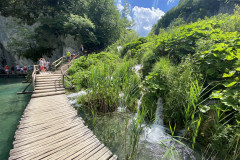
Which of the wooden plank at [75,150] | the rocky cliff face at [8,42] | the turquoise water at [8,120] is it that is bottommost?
the turquoise water at [8,120]

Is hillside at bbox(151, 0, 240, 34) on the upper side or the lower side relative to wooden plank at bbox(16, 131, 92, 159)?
upper

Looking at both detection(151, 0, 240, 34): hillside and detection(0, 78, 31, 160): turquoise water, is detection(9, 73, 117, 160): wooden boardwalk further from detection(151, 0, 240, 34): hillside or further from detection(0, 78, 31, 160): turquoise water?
detection(151, 0, 240, 34): hillside

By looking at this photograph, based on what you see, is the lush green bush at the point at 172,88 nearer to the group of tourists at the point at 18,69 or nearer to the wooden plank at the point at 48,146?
the wooden plank at the point at 48,146

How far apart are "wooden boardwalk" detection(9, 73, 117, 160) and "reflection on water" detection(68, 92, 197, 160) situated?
62 centimetres

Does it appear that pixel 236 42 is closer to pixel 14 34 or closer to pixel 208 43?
pixel 208 43

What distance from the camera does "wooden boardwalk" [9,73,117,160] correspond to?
3.20 m

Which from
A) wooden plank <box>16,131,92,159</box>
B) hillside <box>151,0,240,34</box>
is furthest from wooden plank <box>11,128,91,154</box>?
hillside <box>151,0,240,34</box>

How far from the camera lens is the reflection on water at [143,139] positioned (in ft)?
12.1

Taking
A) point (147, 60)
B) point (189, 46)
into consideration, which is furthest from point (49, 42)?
point (189, 46)

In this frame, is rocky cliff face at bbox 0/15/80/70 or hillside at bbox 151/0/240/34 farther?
hillside at bbox 151/0/240/34

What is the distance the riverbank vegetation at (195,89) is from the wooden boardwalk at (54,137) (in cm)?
128

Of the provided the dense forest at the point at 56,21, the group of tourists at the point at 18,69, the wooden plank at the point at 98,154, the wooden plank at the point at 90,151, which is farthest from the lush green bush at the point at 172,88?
the group of tourists at the point at 18,69

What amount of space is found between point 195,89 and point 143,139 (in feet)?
8.72

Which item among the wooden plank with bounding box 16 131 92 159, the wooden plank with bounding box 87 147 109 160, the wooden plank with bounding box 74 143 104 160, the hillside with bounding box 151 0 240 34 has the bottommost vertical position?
the wooden plank with bounding box 87 147 109 160
